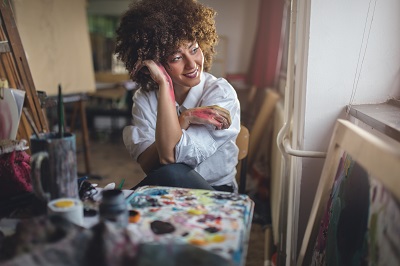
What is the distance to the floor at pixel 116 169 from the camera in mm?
2117

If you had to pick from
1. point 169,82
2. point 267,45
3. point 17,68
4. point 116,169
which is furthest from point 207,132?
point 116,169

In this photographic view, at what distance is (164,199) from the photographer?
90 centimetres

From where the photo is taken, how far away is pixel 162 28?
4.27 ft

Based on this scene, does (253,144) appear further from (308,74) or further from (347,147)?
(347,147)

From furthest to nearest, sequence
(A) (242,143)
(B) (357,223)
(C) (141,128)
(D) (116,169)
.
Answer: (D) (116,169) → (A) (242,143) → (C) (141,128) → (B) (357,223)

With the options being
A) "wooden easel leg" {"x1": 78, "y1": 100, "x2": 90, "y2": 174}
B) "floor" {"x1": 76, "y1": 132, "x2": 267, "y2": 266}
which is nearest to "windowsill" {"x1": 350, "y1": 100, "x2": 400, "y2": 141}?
"floor" {"x1": 76, "y1": 132, "x2": 267, "y2": 266}

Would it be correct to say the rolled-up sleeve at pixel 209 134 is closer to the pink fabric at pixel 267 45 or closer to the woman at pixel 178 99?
the woman at pixel 178 99

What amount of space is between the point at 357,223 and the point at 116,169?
2851 mm

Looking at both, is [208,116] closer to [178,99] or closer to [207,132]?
[207,132]

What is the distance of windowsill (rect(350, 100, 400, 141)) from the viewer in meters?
0.92

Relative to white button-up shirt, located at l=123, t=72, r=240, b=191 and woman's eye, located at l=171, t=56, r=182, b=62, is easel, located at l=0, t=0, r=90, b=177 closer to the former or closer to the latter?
white button-up shirt, located at l=123, t=72, r=240, b=191

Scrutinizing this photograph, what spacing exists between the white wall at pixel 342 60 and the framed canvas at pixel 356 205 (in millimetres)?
253

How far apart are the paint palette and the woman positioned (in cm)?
26

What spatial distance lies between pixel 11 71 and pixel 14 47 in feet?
0.32
